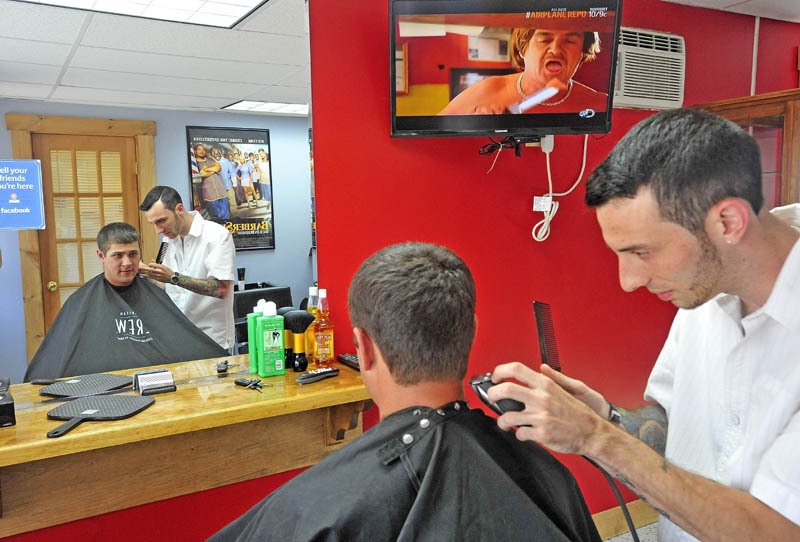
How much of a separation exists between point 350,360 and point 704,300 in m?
1.25

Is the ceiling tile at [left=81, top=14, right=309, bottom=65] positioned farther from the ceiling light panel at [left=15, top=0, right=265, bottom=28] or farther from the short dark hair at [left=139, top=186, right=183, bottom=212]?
the short dark hair at [left=139, top=186, right=183, bottom=212]

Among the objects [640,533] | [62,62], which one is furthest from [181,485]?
[640,533]

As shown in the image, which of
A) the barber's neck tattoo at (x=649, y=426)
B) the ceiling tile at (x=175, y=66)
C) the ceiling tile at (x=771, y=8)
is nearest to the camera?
the barber's neck tattoo at (x=649, y=426)

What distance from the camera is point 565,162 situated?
8.54 ft

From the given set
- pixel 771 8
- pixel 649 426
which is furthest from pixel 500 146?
pixel 771 8

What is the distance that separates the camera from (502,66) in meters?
2.12

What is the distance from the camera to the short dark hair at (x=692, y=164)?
1.00 meters

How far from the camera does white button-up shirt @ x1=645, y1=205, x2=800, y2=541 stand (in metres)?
A: 0.97

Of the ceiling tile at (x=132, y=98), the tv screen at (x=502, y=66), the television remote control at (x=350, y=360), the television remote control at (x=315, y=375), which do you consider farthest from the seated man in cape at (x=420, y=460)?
the ceiling tile at (x=132, y=98)

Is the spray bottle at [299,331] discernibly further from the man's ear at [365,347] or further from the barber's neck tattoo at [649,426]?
the barber's neck tattoo at [649,426]

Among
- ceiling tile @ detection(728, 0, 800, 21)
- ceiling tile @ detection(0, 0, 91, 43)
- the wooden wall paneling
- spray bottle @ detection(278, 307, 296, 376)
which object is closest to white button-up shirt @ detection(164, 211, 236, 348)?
spray bottle @ detection(278, 307, 296, 376)

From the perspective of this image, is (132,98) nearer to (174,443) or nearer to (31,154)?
(31,154)

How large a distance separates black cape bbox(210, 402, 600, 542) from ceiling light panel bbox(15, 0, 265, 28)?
193 cm

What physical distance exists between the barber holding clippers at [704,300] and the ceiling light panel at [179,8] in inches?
71.9
